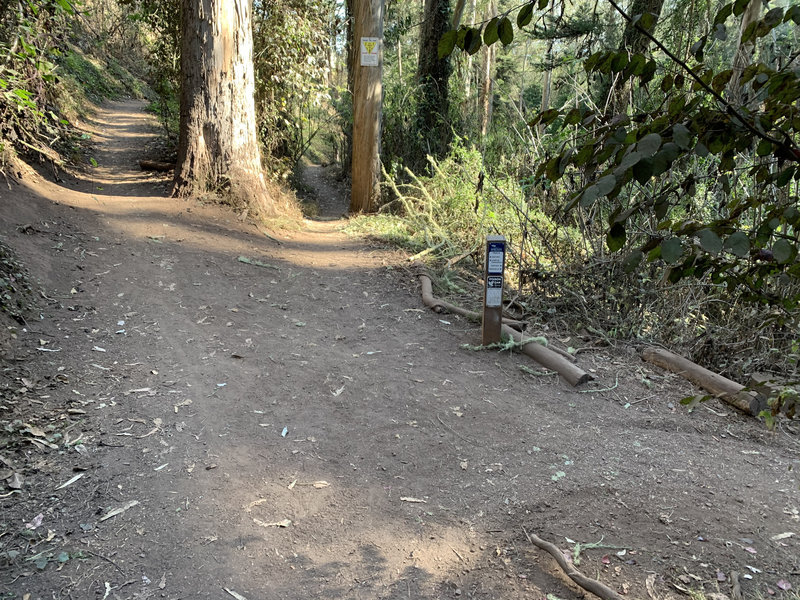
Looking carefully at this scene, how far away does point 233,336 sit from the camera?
502 centimetres

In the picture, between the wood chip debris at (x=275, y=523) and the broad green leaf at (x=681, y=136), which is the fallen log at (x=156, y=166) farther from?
the broad green leaf at (x=681, y=136)

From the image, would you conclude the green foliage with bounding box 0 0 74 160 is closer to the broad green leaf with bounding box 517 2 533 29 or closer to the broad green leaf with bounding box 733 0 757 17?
the broad green leaf with bounding box 517 2 533 29

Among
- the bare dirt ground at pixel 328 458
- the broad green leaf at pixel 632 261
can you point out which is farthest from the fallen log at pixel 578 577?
the broad green leaf at pixel 632 261

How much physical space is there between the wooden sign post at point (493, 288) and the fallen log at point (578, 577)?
8.72ft

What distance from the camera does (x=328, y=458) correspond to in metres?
3.48

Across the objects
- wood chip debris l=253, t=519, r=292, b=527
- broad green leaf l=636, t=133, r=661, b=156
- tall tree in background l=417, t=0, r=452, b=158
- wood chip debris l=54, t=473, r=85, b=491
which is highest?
tall tree in background l=417, t=0, r=452, b=158

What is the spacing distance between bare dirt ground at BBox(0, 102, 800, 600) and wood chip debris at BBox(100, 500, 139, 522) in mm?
21

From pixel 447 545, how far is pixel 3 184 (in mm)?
6260

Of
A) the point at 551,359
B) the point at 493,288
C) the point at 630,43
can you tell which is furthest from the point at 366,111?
the point at 551,359

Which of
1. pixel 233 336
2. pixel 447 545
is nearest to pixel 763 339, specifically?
pixel 447 545

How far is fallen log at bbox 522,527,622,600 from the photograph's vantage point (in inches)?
92.0

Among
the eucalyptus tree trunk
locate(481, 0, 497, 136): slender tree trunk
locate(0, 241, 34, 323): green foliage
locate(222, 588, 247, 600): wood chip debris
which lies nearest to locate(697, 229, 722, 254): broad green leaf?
locate(222, 588, 247, 600): wood chip debris

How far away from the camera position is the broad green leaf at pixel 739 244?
1166mm

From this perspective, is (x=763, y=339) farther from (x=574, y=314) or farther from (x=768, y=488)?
(x=768, y=488)
